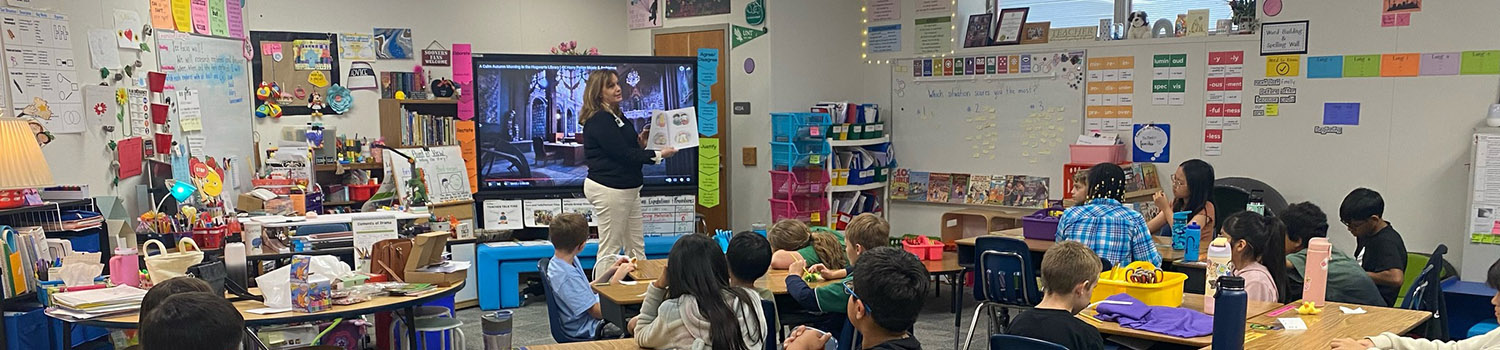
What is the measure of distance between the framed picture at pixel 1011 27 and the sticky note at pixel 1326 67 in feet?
6.27

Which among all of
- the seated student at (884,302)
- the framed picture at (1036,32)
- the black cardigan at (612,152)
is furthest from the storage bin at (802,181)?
the seated student at (884,302)

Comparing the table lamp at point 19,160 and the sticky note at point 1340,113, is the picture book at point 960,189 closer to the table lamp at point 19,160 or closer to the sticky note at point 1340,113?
the sticky note at point 1340,113

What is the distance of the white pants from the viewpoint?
6520 millimetres

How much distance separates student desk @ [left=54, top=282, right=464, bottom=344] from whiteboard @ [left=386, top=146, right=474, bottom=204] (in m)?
2.34

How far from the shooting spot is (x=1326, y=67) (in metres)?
6.59

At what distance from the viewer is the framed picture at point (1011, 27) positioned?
7.80 meters

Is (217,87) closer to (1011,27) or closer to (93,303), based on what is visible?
(93,303)

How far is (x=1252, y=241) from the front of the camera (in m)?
4.10

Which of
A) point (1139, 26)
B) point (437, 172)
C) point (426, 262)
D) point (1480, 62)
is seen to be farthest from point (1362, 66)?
point (437, 172)

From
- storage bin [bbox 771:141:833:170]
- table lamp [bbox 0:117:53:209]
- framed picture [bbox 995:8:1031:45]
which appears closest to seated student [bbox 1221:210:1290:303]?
framed picture [bbox 995:8:1031:45]

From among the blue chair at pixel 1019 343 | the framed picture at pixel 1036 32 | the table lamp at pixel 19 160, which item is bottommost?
the blue chair at pixel 1019 343

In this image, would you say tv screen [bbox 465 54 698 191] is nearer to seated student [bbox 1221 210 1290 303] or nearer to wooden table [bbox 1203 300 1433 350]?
seated student [bbox 1221 210 1290 303]

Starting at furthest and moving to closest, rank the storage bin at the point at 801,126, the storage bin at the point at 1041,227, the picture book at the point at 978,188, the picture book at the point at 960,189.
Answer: the picture book at the point at 960,189, the picture book at the point at 978,188, the storage bin at the point at 801,126, the storage bin at the point at 1041,227

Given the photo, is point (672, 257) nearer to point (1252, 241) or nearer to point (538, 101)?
point (1252, 241)
